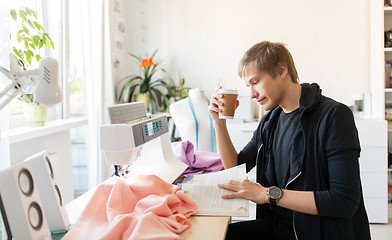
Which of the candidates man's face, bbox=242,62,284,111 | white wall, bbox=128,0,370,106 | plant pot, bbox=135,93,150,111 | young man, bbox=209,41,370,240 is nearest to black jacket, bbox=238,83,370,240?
young man, bbox=209,41,370,240

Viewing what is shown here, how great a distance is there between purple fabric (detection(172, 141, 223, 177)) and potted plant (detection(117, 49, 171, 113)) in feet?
5.61

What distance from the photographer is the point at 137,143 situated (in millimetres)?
1439

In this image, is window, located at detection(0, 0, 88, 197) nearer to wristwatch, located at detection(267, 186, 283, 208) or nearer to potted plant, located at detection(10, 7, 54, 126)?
potted plant, located at detection(10, 7, 54, 126)

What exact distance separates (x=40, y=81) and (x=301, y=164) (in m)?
0.98

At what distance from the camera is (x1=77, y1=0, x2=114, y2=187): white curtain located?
9.75 feet

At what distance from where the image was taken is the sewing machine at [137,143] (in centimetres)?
138

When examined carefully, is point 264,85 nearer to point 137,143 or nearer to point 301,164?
point 301,164

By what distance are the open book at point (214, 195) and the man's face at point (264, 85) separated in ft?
1.12

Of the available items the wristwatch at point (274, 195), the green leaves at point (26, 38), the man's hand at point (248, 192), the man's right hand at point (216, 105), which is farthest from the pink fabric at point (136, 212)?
the green leaves at point (26, 38)

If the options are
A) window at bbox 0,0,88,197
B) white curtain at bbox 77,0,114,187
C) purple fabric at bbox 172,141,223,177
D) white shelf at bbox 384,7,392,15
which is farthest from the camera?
white shelf at bbox 384,7,392,15

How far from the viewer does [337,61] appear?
3.66 m

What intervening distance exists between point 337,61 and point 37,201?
11.0ft

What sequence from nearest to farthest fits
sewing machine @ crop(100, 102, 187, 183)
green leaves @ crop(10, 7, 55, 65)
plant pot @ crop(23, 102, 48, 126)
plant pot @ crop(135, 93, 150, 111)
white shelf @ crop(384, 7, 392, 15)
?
sewing machine @ crop(100, 102, 187, 183)
green leaves @ crop(10, 7, 55, 65)
plant pot @ crop(23, 102, 48, 126)
white shelf @ crop(384, 7, 392, 15)
plant pot @ crop(135, 93, 150, 111)

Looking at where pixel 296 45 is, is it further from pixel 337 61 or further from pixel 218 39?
pixel 218 39
